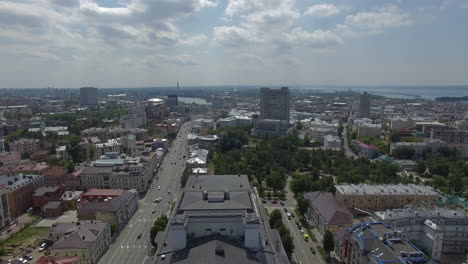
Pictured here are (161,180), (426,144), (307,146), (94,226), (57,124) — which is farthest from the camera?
(57,124)

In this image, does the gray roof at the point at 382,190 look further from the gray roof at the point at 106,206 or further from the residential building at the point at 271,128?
the residential building at the point at 271,128

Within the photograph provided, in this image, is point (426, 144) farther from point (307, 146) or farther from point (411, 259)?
point (411, 259)

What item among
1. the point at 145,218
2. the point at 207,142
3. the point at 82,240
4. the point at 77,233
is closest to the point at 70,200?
the point at 145,218

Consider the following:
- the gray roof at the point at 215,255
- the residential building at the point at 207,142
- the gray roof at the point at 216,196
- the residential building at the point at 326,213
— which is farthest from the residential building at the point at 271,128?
the gray roof at the point at 215,255

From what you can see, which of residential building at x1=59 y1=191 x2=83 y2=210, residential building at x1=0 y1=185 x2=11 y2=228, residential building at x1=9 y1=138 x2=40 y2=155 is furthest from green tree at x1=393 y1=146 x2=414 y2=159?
residential building at x1=9 y1=138 x2=40 y2=155

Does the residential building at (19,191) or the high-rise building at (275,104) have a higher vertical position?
the high-rise building at (275,104)

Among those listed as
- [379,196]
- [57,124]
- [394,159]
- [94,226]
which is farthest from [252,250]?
[57,124]
